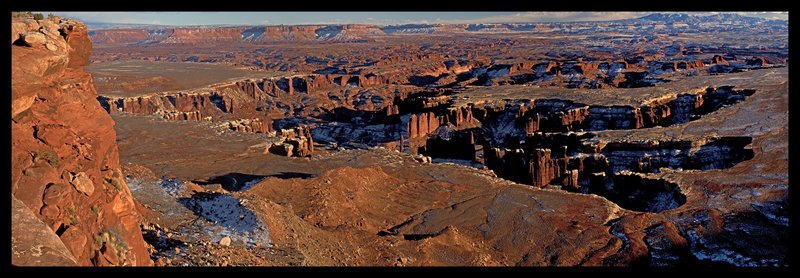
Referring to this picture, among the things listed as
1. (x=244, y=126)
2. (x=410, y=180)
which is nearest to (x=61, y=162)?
(x=410, y=180)

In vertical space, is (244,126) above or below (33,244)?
below

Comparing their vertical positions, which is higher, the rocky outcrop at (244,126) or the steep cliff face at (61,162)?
the steep cliff face at (61,162)

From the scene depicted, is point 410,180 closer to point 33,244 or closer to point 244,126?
point 33,244

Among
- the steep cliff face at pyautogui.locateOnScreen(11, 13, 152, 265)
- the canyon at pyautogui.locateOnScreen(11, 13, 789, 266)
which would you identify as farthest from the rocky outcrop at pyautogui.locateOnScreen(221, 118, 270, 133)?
the steep cliff face at pyautogui.locateOnScreen(11, 13, 152, 265)

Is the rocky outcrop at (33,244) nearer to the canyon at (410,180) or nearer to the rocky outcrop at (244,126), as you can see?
the canyon at (410,180)

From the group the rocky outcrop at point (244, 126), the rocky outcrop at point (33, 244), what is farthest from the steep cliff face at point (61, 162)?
the rocky outcrop at point (244, 126)

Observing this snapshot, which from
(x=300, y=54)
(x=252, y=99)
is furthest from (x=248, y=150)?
(x=300, y=54)

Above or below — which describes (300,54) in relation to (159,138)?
above

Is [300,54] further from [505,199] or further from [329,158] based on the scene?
[505,199]
